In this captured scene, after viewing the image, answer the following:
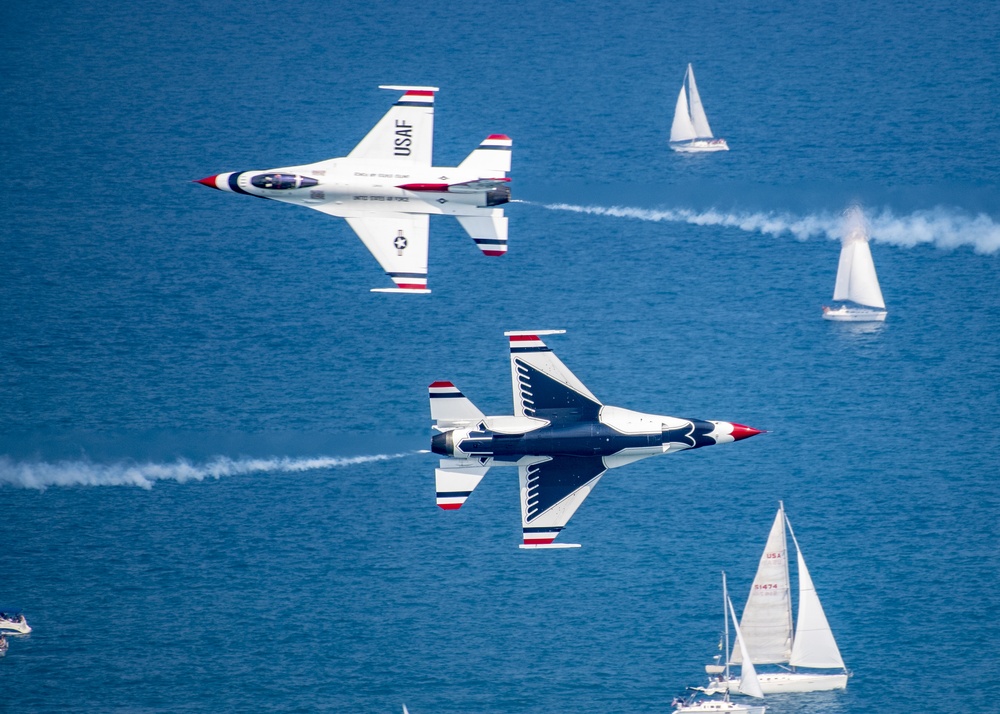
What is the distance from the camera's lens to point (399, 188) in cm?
12775

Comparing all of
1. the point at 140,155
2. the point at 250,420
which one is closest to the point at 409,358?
the point at 250,420

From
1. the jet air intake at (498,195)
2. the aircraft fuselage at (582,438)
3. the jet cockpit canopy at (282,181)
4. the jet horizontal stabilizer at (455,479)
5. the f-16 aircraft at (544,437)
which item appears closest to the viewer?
the aircraft fuselage at (582,438)

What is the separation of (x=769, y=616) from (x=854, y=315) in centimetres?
3714

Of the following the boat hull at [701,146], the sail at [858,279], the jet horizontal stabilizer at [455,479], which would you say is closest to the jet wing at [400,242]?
the jet horizontal stabilizer at [455,479]

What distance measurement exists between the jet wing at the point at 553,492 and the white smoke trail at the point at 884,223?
5727 centimetres

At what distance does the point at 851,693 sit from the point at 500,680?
81.6ft

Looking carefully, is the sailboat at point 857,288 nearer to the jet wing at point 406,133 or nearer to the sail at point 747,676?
the sail at point 747,676

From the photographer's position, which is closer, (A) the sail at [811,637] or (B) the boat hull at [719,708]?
(B) the boat hull at [719,708]

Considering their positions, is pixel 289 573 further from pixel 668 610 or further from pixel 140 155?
pixel 140 155

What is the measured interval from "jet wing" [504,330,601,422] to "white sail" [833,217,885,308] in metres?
55.4

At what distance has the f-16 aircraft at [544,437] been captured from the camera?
388ft

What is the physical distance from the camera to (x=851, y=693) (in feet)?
479

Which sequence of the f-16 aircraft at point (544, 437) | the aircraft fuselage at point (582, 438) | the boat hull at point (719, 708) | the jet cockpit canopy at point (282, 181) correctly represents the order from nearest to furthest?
the aircraft fuselage at point (582, 438) → the f-16 aircraft at point (544, 437) → the jet cockpit canopy at point (282, 181) → the boat hull at point (719, 708)

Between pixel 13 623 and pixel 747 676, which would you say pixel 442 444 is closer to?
pixel 747 676
